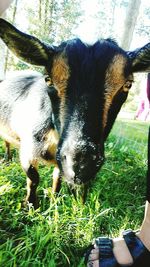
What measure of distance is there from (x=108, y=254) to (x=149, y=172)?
713mm

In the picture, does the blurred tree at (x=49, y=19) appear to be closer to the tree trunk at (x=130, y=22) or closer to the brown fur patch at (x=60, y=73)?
the tree trunk at (x=130, y=22)

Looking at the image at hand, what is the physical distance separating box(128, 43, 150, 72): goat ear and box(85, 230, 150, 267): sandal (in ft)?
4.38

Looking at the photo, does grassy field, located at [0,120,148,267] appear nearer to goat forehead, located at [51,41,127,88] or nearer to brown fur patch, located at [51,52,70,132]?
brown fur patch, located at [51,52,70,132]

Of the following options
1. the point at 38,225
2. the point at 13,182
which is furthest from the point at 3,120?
the point at 38,225

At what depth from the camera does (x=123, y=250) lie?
9.32 feet

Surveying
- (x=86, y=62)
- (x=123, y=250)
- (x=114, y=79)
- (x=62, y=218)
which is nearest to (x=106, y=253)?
(x=123, y=250)

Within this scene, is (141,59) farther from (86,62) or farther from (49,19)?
(49,19)

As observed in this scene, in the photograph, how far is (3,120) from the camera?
5035mm

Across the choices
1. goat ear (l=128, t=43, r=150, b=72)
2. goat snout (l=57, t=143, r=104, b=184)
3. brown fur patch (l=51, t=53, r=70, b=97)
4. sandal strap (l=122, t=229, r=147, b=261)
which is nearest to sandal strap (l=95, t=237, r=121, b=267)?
sandal strap (l=122, t=229, r=147, b=261)

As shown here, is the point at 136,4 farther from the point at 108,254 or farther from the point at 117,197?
the point at 108,254

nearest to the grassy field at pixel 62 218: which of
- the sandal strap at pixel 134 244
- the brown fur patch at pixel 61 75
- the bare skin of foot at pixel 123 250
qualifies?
the bare skin of foot at pixel 123 250

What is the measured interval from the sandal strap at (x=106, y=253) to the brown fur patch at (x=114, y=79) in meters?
0.94

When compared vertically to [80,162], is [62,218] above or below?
below

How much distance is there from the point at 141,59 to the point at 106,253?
153cm
